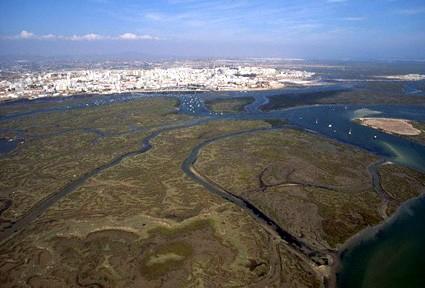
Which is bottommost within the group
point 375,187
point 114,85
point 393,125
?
point 375,187

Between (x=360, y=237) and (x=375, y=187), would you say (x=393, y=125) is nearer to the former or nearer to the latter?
(x=375, y=187)

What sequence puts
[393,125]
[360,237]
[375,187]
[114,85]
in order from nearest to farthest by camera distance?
1. [360,237]
2. [375,187]
3. [393,125]
4. [114,85]

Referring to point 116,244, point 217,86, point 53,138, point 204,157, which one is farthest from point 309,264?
point 217,86

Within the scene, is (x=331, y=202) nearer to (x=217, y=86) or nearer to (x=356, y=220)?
(x=356, y=220)

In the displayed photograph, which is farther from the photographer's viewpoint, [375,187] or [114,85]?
[114,85]

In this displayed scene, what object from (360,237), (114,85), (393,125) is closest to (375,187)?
(360,237)

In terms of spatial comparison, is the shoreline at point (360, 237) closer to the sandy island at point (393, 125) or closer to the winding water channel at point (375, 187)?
the winding water channel at point (375, 187)
